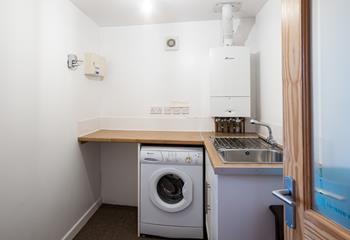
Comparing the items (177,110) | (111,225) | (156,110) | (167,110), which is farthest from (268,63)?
(111,225)

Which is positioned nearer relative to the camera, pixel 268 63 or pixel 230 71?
pixel 268 63

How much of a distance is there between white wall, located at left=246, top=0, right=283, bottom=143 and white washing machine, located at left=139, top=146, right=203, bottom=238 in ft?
2.53

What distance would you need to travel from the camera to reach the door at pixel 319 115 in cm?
55

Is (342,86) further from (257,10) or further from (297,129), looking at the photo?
(257,10)

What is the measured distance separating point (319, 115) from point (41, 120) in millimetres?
1790

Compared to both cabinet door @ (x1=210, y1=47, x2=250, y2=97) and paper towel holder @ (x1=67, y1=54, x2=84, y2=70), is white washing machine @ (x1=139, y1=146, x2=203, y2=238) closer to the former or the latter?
cabinet door @ (x1=210, y1=47, x2=250, y2=97)

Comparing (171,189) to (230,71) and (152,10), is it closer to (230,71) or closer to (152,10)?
(230,71)

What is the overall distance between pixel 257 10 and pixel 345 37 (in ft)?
6.68

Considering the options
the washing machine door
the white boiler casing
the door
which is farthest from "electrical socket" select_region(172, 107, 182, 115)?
the door

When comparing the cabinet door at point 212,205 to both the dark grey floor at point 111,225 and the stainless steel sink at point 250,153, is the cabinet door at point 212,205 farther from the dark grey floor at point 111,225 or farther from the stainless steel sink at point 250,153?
the dark grey floor at point 111,225

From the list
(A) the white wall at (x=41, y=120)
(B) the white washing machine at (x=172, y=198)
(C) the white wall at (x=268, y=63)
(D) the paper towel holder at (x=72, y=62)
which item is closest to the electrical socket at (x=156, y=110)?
(B) the white washing machine at (x=172, y=198)

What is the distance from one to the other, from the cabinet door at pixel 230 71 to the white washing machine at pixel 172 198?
737 mm

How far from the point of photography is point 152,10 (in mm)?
2256

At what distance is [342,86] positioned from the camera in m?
0.56
